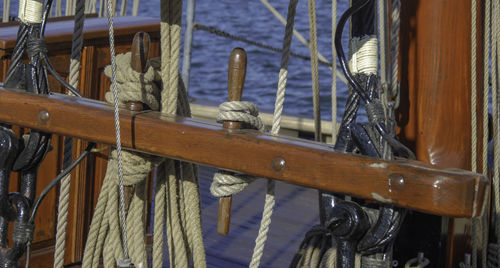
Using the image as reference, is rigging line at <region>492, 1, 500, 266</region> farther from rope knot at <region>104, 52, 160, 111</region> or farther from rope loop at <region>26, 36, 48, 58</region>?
rope loop at <region>26, 36, 48, 58</region>

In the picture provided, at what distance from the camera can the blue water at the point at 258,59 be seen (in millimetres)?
8906

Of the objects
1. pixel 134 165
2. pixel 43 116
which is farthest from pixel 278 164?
pixel 43 116

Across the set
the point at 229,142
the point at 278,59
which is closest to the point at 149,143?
the point at 229,142

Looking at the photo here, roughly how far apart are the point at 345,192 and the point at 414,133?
0.68 metres

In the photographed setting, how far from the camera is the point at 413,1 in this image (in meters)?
1.66

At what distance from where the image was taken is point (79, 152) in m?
2.26

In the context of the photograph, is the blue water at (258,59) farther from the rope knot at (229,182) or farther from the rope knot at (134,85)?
the rope knot at (229,182)

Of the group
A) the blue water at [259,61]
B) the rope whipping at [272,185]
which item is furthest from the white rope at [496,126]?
the blue water at [259,61]

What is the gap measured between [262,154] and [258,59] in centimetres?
974

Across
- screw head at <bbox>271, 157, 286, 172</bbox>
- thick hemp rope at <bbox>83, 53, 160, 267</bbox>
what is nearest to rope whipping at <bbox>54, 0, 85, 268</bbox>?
thick hemp rope at <bbox>83, 53, 160, 267</bbox>

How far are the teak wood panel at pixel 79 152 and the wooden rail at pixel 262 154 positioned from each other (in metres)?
0.86

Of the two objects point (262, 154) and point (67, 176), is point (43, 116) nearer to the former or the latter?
point (67, 176)

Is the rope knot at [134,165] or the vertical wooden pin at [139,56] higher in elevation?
the vertical wooden pin at [139,56]

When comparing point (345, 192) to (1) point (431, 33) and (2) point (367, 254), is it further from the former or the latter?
(1) point (431, 33)
